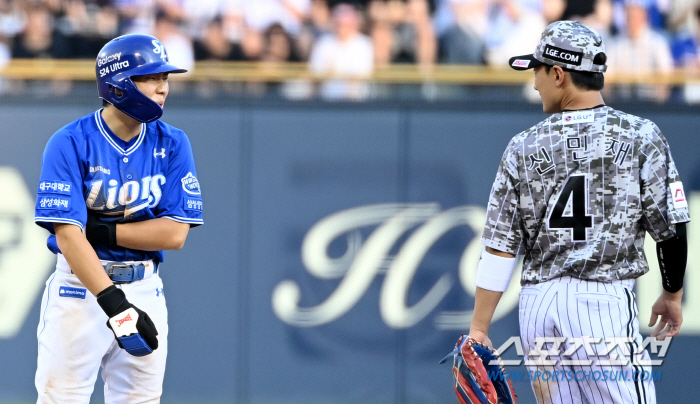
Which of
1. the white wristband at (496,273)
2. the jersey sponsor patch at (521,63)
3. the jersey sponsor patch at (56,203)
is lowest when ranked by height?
the white wristband at (496,273)

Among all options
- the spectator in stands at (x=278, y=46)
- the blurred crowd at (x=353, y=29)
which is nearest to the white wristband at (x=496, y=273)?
the blurred crowd at (x=353, y=29)

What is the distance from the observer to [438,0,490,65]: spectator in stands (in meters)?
8.09

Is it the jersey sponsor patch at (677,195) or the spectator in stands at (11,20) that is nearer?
the jersey sponsor patch at (677,195)

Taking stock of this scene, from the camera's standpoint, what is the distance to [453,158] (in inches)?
304

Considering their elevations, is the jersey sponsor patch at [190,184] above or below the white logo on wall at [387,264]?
above

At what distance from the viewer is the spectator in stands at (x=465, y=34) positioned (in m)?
8.09

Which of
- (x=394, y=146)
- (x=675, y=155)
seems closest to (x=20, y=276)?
(x=394, y=146)

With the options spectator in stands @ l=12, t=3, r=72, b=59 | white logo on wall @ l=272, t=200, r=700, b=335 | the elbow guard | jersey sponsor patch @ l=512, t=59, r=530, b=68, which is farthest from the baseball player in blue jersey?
spectator in stands @ l=12, t=3, r=72, b=59

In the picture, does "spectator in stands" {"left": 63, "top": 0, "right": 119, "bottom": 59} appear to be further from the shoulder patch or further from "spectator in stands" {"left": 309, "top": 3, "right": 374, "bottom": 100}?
the shoulder patch

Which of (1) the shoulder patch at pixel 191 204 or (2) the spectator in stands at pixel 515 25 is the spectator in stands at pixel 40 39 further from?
(1) the shoulder patch at pixel 191 204

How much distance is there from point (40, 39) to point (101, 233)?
16.4 ft

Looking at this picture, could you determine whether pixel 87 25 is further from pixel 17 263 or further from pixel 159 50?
pixel 159 50

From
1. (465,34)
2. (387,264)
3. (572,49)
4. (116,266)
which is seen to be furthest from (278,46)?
(572,49)

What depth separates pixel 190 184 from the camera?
415 centimetres
